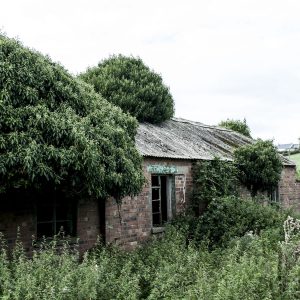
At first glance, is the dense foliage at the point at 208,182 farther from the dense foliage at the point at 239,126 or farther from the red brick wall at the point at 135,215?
the dense foliage at the point at 239,126

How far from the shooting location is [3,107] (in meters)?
9.01

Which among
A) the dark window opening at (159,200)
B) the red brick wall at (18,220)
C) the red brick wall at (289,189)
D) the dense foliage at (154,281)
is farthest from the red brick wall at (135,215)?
the red brick wall at (289,189)

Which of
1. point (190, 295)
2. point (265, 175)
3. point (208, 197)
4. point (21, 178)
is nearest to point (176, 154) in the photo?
point (208, 197)

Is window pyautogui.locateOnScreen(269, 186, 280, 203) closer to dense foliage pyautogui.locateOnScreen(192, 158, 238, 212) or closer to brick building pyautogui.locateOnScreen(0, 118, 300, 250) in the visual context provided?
brick building pyautogui.locateOnScreen(0, 118, 300, 250)

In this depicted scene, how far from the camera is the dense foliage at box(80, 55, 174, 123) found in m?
18.7

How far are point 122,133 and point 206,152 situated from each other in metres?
7.26

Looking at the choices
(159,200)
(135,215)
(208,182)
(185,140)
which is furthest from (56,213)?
(185,140)

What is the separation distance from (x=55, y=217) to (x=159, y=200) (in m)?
4.11

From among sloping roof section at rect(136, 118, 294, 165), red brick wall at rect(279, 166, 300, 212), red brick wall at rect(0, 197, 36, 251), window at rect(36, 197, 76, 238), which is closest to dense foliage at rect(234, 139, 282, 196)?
sloping roof section at rect(136, 118, 294, 165)

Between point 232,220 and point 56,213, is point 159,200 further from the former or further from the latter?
point 56,213

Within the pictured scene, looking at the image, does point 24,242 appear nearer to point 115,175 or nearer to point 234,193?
point 115,175

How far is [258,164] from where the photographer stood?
59.3 ft

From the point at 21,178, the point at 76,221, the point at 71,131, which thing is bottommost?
the point at 76,221

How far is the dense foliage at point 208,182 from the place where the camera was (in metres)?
15.8
